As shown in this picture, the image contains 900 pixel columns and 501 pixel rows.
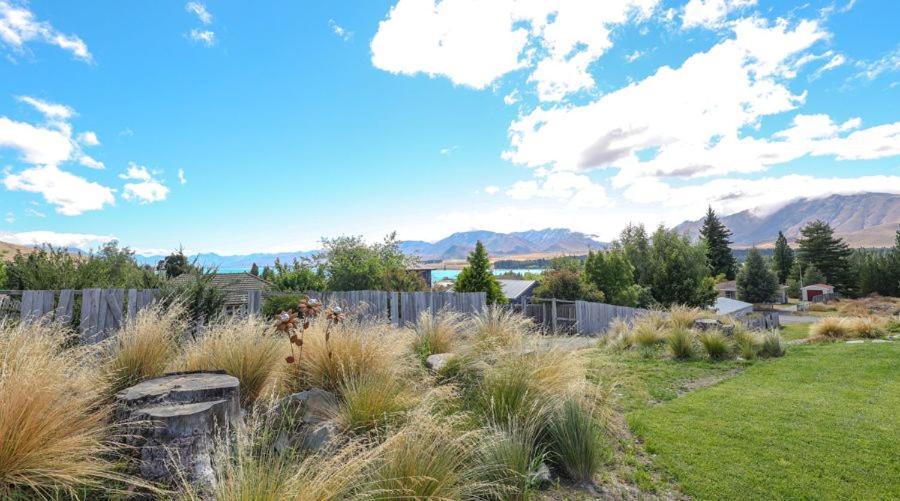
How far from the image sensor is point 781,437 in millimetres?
4246

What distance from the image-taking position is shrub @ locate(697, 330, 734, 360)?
9.05m

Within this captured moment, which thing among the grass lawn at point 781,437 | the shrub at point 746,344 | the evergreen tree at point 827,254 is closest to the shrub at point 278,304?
the grass lawn at point 781,437

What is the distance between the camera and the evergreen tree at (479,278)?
707 inches

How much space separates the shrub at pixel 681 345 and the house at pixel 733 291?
166 feet

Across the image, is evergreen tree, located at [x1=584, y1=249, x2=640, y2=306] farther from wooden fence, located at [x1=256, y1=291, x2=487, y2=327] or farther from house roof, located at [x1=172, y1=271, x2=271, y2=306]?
house roof, located at [x1=172, y1=271, x2=271, y2=306]

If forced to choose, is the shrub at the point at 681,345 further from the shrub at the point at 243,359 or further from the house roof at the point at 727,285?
the house roof at the point at 727,285

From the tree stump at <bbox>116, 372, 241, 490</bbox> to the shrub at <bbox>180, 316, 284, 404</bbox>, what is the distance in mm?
864

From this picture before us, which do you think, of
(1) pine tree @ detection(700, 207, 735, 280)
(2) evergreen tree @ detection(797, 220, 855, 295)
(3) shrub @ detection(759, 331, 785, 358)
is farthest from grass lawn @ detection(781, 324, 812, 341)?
(2) evergreen tree @ detection(797, 220, 855, 295)

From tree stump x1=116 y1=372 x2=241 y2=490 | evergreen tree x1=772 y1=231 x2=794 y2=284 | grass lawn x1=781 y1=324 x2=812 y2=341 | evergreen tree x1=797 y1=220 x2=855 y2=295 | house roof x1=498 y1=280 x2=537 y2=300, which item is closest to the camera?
tree stump x1=116 y1=372 x2=241 y2=490

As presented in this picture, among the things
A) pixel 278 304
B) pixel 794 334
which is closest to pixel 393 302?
pixel 278 304

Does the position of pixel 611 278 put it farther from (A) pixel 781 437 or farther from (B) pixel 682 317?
(A) pixel 781 437

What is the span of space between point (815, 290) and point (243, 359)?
211ft

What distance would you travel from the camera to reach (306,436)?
3.13 metres

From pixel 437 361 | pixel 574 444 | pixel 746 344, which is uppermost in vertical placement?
pixel 437 361
